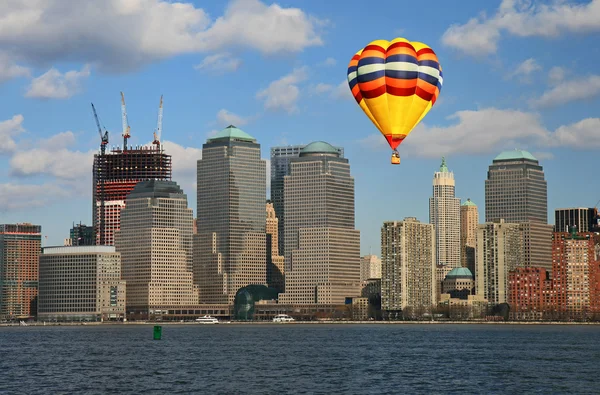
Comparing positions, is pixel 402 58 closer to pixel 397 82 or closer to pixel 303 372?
pixel 397 82

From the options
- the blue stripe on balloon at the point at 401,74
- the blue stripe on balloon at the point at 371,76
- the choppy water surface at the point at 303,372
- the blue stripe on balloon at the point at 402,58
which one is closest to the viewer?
the blue stripe on balloon at the point at 402,58

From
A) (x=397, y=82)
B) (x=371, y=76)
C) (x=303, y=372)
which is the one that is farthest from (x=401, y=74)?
(x=303, y=372)

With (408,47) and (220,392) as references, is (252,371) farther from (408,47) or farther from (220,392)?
(408,47)

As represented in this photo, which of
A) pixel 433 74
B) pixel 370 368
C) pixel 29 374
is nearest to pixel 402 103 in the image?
pixel 433 74

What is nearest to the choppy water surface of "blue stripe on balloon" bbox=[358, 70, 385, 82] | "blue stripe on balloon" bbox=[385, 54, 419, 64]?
"blue stripe on balloon" bbox=[358, 70, 385, 82]

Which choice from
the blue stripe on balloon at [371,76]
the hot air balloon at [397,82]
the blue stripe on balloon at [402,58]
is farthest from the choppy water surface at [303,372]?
the blue stripe on balloon at [402,58]

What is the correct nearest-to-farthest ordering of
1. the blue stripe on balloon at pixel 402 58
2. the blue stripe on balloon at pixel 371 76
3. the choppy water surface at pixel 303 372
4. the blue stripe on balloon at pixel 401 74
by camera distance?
1. the blue stripe on balloon at pixel 402 58
2. the blue stripe on balloon at pixel 401 74
3. the blue stripe on balloon at pixel 371 76
4. the choppy water surface at pixel 303 372

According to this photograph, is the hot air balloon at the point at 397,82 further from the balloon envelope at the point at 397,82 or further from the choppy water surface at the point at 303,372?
the choppy water surface at the point at 303,372

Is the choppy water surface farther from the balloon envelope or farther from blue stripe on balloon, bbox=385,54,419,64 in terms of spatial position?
blue stripe on balloon, bbox=385,54,419,64

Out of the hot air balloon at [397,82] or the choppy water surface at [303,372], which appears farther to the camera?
the choppy water surface at [303,372]
